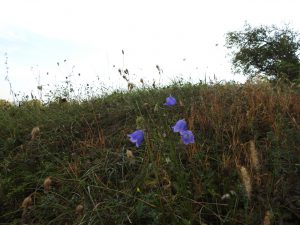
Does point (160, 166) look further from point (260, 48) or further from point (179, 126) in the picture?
point (260, 48)

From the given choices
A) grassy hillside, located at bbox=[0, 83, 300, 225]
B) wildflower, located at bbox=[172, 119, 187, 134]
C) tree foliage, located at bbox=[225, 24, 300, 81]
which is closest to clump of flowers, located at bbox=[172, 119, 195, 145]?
wildflower, located at bbox=[172, 119, 187, 134]

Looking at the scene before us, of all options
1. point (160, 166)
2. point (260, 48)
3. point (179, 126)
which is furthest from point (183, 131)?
point (260, 48)

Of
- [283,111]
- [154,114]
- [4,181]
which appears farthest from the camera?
[154,114]

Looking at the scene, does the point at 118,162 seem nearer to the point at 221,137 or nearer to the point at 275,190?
the point at 221,137

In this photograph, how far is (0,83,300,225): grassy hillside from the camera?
259 cm

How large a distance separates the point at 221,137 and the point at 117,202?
1.21 metres

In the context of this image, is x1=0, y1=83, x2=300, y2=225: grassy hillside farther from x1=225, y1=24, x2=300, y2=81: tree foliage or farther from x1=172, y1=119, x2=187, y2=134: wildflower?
x1=225, y1=24, x2=300, y2=81: tree foliage

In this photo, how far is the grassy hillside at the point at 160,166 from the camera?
2.59 meters

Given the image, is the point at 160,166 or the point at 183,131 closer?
the point at 183,131

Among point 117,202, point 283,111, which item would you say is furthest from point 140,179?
point 283,111

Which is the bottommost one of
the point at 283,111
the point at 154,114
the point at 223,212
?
the point at 223,212

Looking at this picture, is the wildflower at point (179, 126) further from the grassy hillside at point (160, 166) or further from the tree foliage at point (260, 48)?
the tree foliage at point (260, 48)

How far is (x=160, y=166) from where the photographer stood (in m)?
2.91

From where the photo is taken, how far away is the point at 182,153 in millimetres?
3400
